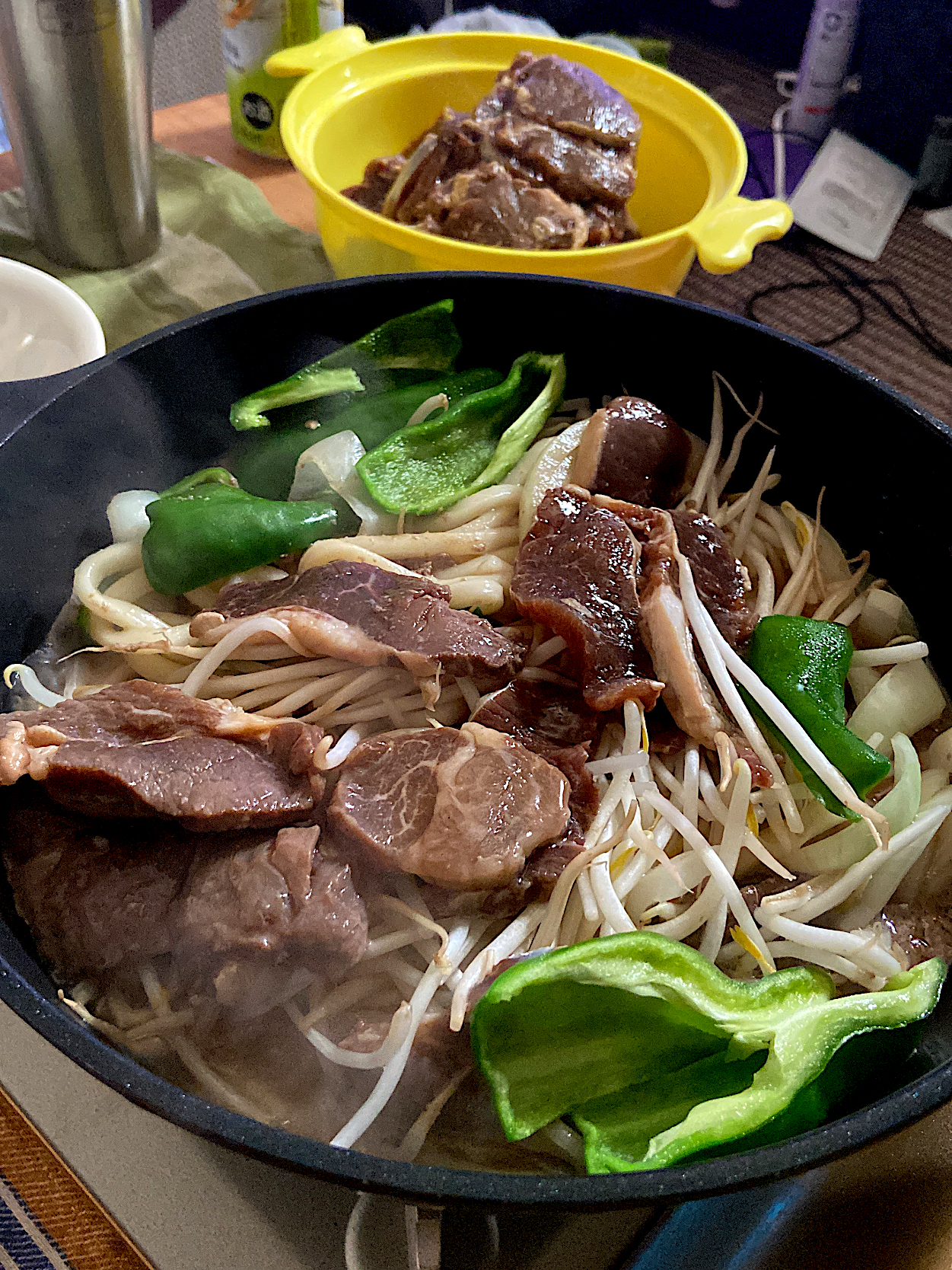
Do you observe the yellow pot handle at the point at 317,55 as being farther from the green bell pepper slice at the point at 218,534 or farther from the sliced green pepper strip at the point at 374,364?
the green bell pepper slice at the point at 218,534

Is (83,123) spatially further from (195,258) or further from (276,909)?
(276,909)

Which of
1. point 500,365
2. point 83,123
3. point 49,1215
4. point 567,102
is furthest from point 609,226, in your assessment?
point 49,1215

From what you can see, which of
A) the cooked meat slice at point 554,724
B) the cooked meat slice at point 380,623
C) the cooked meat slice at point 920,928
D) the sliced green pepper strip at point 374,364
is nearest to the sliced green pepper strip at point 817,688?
the cooked meat slice at point 920,928

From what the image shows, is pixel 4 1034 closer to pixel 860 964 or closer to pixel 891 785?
pixel 860 964

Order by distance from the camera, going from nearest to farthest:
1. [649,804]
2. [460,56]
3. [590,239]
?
1. [649,804]
2. [590,239]
3. [460,56]

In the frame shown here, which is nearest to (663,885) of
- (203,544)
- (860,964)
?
(860,964)

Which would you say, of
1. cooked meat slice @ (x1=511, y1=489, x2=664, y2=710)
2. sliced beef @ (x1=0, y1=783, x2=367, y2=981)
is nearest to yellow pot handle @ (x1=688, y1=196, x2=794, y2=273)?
cooked meat slice @ (x1=511, y1=489, x2=664, y2=710)
